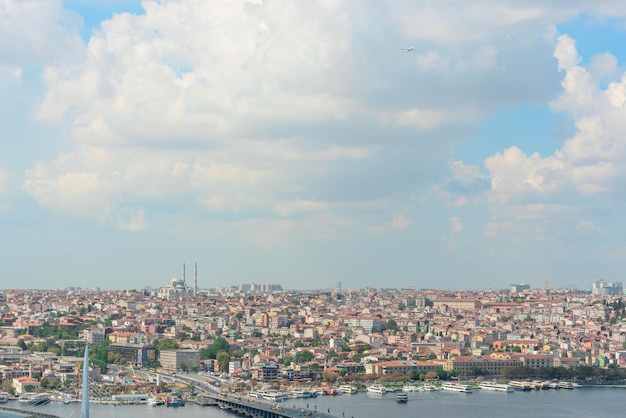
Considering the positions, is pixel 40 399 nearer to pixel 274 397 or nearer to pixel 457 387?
pixel 274 397

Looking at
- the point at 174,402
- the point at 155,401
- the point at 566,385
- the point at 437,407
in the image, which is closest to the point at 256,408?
the point at 174,402

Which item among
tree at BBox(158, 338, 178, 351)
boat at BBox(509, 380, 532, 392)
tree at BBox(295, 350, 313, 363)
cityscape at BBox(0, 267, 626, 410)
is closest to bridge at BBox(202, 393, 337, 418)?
cityscape at BBox(0, 267, 626, 410)

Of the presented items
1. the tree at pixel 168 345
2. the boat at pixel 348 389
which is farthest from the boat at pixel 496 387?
the tree at pixel 168 345

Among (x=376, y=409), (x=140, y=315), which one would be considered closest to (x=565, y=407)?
(x=376, y=409)

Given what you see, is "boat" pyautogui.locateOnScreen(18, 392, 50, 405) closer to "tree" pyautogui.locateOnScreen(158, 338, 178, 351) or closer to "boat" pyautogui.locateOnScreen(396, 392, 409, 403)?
"boat" pyautogui.locateOnScreen(396, 392, 409, 403)

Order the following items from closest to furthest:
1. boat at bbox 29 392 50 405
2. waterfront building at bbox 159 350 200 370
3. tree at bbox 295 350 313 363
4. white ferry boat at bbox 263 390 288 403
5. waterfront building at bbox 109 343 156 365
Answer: boat at bbox 29 392 50 405, white ferry boat at bbox 263 390 288 403, tree at bbox 295 350 313 363, waterfront building at bbox 159 350 200 370, waterfront building at bbox 109 343 156 365

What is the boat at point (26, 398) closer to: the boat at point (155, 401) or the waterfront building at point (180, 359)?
the boat at point (155, 401)
